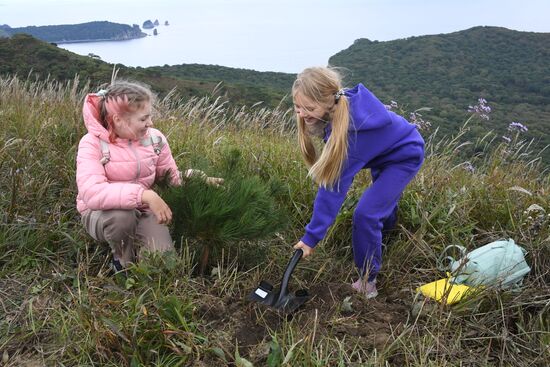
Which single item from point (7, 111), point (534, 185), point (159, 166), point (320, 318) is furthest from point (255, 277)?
point (7, 111)

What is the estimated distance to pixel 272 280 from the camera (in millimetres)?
2709

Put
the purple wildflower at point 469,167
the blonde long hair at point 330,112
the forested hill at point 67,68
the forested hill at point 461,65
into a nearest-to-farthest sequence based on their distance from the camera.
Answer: the blonde long hair at point 330,112 → the purple wildflower at point 469,167 → the forested hill at point 67,68 → the forested hill at point 461,65

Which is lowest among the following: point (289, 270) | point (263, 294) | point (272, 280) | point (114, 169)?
point (272, 280)

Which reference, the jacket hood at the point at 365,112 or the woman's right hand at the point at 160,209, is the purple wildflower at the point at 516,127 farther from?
the woman's right hand at the point at 160,209

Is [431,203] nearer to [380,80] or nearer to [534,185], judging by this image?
[534,185]

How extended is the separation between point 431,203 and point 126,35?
4933 cm

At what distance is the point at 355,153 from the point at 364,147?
0.21 feet

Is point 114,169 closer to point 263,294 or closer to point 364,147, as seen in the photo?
point 263,294

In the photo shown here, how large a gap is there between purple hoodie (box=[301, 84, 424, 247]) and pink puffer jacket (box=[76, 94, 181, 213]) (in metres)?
0.89

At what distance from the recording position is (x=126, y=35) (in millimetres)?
47406

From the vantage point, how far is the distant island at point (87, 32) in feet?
118

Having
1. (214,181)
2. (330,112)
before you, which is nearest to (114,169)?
(214,181)

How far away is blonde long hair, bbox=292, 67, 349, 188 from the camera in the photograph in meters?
2.45

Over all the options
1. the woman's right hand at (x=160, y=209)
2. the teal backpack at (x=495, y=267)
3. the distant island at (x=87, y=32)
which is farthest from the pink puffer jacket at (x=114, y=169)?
the distant island at (x=87, y=32)
